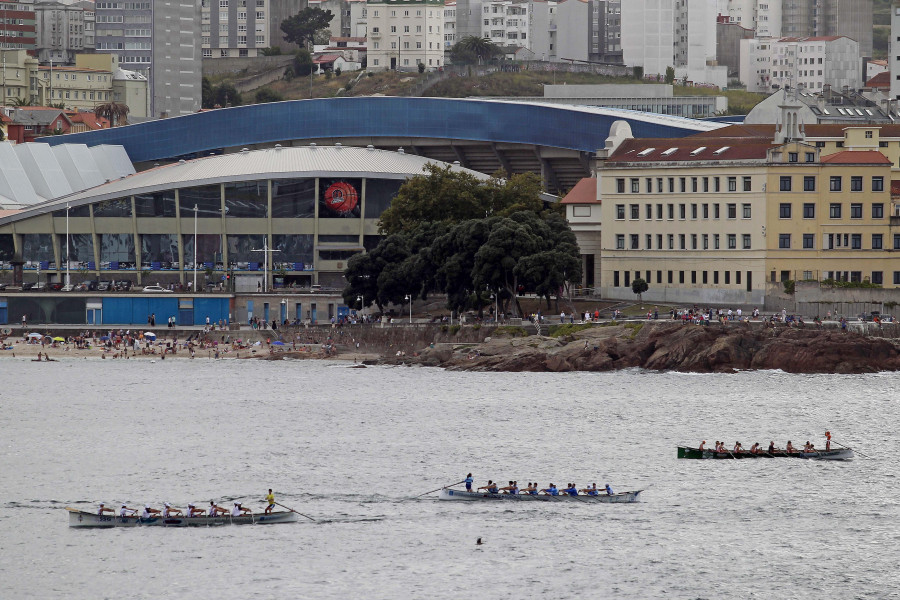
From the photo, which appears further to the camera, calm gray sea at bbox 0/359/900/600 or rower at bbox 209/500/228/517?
rower at bbox 209/500/228/517

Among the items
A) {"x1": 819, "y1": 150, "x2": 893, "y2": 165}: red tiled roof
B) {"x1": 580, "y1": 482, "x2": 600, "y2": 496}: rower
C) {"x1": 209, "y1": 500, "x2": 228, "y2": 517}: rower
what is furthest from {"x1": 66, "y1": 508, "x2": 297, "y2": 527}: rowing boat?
{"x1": 819, "y1": 150, "x2": 893, "y2": 165}: red tiled roof

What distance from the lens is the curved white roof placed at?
493 feet

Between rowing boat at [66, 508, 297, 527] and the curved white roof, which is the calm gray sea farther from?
the curved white roof

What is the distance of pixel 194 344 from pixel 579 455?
5515cm

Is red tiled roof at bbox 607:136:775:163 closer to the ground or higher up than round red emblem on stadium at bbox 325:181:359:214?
higher up

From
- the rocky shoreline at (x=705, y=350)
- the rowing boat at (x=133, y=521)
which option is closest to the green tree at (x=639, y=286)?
the rocky shoreline at (x=705, y=350)

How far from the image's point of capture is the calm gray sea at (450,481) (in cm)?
5916

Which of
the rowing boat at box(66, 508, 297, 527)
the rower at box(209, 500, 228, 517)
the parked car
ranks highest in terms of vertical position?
the parked car

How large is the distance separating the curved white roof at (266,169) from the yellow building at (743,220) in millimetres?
24270

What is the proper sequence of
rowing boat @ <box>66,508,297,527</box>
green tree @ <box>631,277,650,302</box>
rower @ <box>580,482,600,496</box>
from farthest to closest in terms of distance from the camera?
green tree @ <box>631,277,650,302</box>
rower @ <box>580,482,600,496</box>
rowing boat @ <box>66,508,297,527</box>

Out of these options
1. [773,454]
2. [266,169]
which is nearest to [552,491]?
[773,454]

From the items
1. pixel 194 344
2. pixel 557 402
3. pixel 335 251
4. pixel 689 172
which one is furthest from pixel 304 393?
pixel 335 251

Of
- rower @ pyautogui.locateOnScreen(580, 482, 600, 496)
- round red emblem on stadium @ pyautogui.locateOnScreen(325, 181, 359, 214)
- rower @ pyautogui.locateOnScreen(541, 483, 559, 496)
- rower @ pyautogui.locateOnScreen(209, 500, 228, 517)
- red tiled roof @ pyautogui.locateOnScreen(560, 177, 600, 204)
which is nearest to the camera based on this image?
rower @ pyautogui.locateOnScreen(209, 500, 228, 517)

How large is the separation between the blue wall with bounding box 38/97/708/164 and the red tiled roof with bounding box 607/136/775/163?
68.0ft
